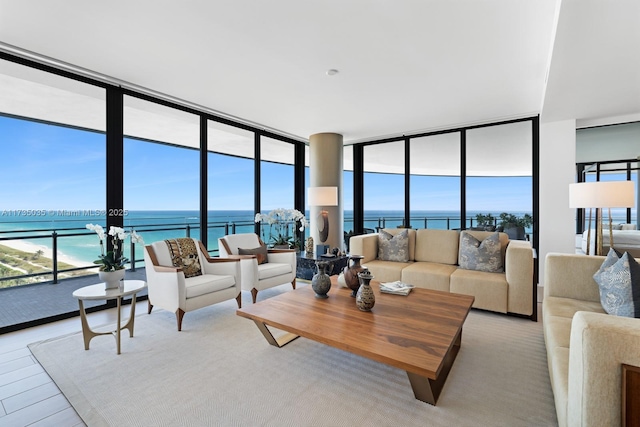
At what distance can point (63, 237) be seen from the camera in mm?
4141

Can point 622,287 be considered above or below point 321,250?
above

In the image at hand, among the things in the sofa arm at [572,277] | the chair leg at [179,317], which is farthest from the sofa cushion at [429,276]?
the chair leg at [179,317]

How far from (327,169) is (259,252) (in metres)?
2.29

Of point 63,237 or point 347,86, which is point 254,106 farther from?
point 63,237

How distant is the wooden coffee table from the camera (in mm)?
1588

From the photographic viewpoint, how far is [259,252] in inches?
159

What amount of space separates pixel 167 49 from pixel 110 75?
1035 millimetres

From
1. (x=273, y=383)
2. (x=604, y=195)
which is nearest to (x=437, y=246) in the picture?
(x=604, y=195)

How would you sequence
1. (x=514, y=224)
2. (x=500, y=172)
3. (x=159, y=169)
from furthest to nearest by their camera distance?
(x=159, y=169) < (x=500, y=172) < (x=514, y=224)

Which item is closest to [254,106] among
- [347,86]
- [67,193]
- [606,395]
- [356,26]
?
[347,86]

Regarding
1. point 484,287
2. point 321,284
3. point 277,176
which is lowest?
point 484,287

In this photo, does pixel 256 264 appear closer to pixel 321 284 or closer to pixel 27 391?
pixel 321 284

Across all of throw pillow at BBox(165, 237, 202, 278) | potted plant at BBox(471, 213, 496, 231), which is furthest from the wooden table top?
potted plant at BBox(471, 213, 496, 231)

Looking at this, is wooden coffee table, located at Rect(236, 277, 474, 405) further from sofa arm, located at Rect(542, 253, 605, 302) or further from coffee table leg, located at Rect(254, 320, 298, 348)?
sofa arm, located at Rect(542, 253, 605, 302)
